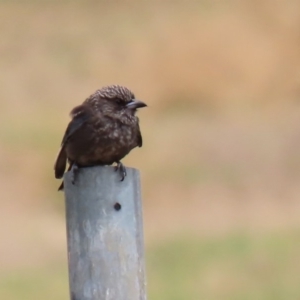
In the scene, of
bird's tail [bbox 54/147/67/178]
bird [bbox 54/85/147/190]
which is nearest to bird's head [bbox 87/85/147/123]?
bird [bbox 54/85/147/190]

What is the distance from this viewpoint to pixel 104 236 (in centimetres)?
481

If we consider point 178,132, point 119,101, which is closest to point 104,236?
point 119,101

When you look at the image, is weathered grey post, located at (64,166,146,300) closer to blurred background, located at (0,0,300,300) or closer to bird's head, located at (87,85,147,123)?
bird's head, located at (87,85,147,123)

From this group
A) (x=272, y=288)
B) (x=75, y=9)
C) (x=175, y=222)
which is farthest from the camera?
(x=75, y=9)

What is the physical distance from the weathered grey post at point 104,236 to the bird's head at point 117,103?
1.82 metres

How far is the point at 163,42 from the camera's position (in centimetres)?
3750

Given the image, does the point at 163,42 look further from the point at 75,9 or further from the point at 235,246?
the point at 235,246

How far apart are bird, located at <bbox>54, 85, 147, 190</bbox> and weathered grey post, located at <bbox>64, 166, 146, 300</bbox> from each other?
1606 millimetres

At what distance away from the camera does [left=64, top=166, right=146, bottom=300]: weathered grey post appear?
15.8 feet

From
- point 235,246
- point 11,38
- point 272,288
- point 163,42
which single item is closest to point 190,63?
point 163,42

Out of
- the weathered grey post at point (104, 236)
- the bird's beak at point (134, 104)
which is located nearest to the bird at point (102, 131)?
the bird's beak at point (134, 104)

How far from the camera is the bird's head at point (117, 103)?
22.1 ft

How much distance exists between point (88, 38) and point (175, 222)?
1530cm

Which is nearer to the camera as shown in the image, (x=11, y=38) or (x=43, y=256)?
(x=43, y=256)
